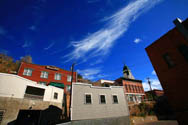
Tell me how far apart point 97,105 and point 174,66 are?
12.4 meters

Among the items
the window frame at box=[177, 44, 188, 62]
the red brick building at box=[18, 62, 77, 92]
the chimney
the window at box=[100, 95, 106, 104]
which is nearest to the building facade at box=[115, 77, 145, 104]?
the window at box=[100, 95, 106, 104]

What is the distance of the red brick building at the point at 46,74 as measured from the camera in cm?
2408

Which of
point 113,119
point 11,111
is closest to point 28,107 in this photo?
point 11,111

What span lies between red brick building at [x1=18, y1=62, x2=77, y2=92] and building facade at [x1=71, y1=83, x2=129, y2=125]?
47.1ft

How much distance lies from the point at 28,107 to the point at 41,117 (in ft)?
11.5

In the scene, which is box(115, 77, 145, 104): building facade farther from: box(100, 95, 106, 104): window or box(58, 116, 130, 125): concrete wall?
box(100, 95, 106, 104): window

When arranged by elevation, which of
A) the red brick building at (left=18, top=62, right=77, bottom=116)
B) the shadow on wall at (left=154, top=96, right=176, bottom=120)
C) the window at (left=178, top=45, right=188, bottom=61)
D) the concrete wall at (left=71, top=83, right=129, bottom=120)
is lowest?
the shadow on wall at (left=154, top=96, right=176, bottom=120)

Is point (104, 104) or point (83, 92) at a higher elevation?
point (83, 92)

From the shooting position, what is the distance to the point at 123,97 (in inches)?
731

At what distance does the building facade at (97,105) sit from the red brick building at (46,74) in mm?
14358

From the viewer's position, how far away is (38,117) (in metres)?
18.1

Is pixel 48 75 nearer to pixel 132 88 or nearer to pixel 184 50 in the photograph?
pixel 132 88

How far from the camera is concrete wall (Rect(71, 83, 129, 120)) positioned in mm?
13867

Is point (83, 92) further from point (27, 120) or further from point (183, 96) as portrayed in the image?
point (27, 120)
